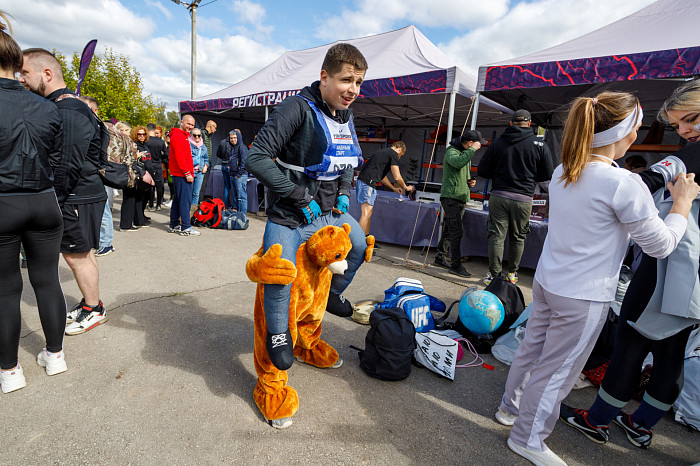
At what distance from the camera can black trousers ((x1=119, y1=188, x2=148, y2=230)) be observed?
6.26 meters

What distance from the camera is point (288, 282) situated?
1756mm

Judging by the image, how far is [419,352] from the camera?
2.68 m

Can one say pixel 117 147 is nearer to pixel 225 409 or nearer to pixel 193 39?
pixel 225 409

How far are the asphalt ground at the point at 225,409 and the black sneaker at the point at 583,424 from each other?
0.05 m

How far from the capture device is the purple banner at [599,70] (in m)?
→ 4.12

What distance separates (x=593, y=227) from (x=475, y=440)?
50.9 inches

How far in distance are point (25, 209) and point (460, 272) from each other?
14.8 ft

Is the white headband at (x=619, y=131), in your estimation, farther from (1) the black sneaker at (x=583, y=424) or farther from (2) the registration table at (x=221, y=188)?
(2) the registration table at (x=221, y=188)

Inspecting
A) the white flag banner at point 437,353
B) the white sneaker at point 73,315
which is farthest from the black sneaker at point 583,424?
the white sneaker at point 73,315

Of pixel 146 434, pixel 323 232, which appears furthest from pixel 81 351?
pixel 323 232

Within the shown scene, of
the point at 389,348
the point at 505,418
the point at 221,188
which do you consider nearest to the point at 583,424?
the point at 505,418

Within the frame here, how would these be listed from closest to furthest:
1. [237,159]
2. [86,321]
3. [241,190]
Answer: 1. [86,321]
2. [237,159]
3. [241,190]

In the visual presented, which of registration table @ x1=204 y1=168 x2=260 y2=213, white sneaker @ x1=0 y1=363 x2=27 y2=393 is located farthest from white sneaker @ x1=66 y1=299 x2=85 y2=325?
registration table @ x1=204 y1=168 x2=260 y2=213

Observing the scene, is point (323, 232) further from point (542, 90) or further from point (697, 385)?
point (542, 90)
